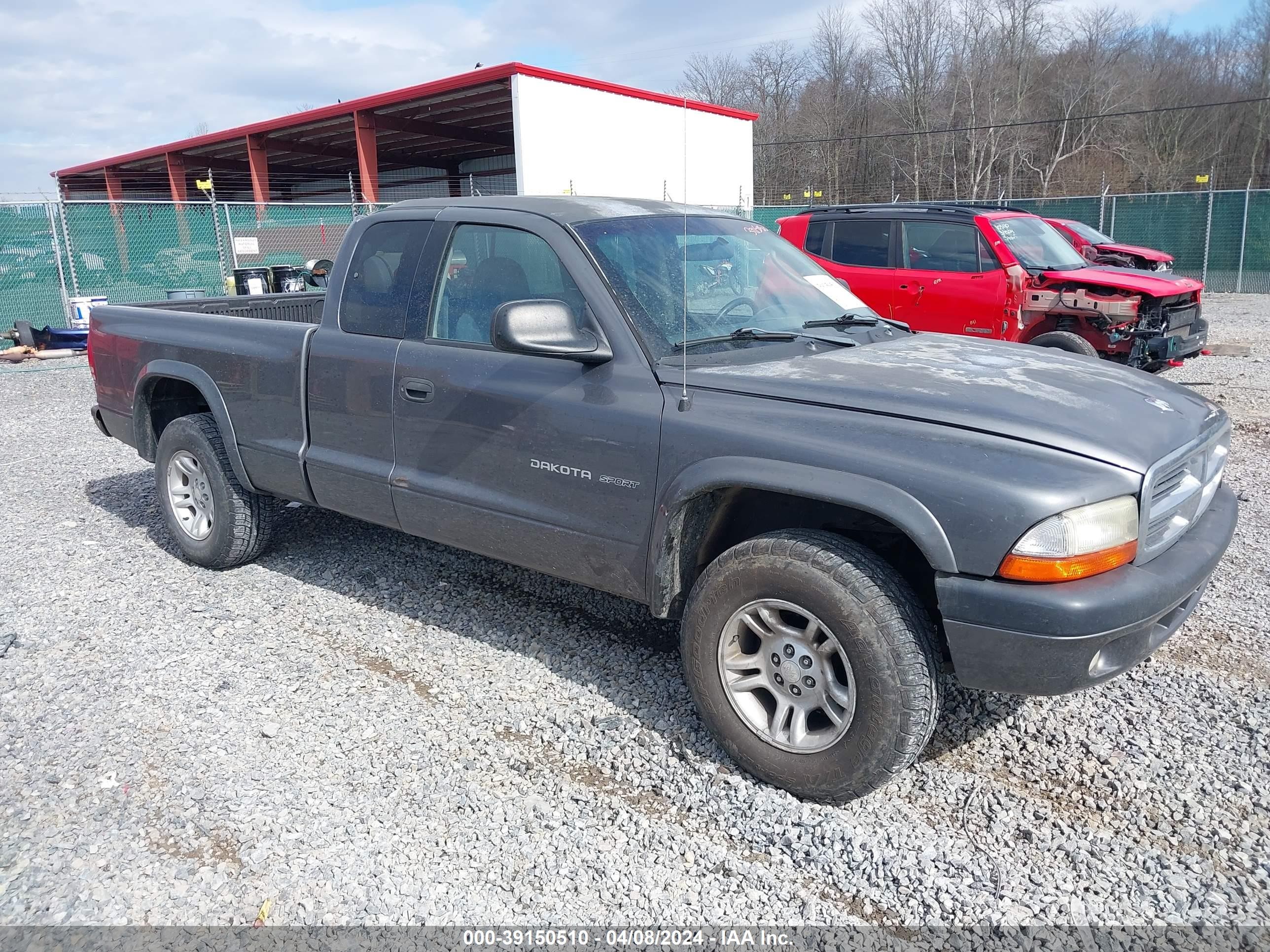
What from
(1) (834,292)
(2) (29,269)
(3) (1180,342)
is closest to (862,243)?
(3) (1180,342)

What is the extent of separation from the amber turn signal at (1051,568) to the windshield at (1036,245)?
25.3 feet

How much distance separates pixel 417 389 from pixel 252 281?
8991 millimetres

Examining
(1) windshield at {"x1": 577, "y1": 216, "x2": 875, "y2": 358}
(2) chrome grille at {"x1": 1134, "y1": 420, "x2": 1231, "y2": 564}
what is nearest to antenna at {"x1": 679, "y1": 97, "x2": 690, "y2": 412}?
(1) windshield at {"x1": 577, "y1": 216, "x2": 875, "y2": 358}

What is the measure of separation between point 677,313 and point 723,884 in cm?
197

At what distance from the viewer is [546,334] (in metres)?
3.22

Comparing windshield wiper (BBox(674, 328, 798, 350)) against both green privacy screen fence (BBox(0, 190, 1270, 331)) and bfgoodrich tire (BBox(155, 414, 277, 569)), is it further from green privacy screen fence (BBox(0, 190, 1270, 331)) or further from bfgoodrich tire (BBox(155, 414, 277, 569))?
green privacy screen fence (BBox(0, 190, 1270, 331))

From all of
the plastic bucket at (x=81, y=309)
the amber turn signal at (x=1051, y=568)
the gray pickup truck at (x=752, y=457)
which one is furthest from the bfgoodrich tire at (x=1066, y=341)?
the plastic bucket at (x=81, y=309)

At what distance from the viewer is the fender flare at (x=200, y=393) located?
4742 mm

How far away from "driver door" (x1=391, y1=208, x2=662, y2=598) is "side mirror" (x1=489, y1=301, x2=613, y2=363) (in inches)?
2.9

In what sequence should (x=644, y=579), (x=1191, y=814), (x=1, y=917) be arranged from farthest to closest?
(x=644, y=579)
(x=1191, y=814)
(x=1, y=917)

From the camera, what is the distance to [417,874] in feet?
8.82

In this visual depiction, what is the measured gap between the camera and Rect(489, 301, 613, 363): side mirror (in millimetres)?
3180

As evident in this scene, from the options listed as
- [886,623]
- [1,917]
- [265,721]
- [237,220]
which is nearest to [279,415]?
[265,721]

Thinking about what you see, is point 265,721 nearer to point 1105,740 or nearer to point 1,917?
point 1,917
